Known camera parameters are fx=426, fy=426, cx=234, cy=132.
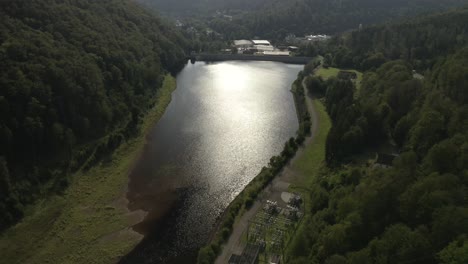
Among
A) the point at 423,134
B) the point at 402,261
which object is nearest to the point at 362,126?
the point at 423,134

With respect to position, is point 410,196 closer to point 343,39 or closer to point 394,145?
point 394,145

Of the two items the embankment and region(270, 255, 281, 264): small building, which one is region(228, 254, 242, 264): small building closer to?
the embankment

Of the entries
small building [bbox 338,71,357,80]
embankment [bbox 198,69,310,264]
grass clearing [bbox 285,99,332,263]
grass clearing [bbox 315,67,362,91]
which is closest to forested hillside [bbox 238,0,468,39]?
grass clearing [bbox 315,67,362,91]

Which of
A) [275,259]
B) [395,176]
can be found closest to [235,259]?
[275,259]

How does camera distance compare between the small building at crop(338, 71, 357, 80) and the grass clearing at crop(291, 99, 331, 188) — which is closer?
the grass clearing at crop(291, 99, 331, 188)

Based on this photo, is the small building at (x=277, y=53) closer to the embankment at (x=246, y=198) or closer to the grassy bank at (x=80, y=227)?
the embankment at (x=246, y=198)
